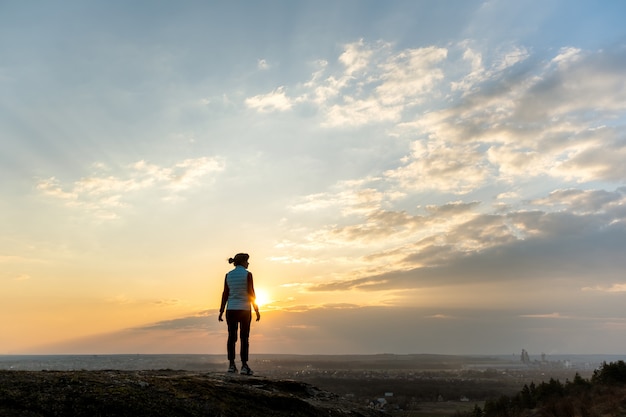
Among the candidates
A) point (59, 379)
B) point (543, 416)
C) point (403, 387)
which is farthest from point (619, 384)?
point (403, 387)

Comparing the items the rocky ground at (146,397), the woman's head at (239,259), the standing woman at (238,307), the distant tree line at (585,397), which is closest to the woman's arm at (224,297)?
the standing woman at (238,307)

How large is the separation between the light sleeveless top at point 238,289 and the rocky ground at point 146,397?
187 cm

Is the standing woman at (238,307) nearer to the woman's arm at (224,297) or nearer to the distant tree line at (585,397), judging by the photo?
the woman's arm at (224,297)

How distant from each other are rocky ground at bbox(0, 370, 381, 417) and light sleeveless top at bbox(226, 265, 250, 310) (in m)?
1.87

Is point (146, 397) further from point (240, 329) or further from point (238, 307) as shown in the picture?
point (240, 329)

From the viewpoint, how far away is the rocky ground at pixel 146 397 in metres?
6.24

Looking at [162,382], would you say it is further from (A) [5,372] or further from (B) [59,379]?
(A) [5,372]

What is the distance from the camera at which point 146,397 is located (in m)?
7.22

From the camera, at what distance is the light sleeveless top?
11852 millimetres

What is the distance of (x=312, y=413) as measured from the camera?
9102 mm

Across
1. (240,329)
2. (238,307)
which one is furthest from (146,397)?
(240,329)

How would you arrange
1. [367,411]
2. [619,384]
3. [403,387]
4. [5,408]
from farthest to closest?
1. [403,387]
2. [619,384]
3. [367,411]
4. [5,408]

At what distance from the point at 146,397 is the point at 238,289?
15.9ft

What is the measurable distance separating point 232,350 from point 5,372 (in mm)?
5544
